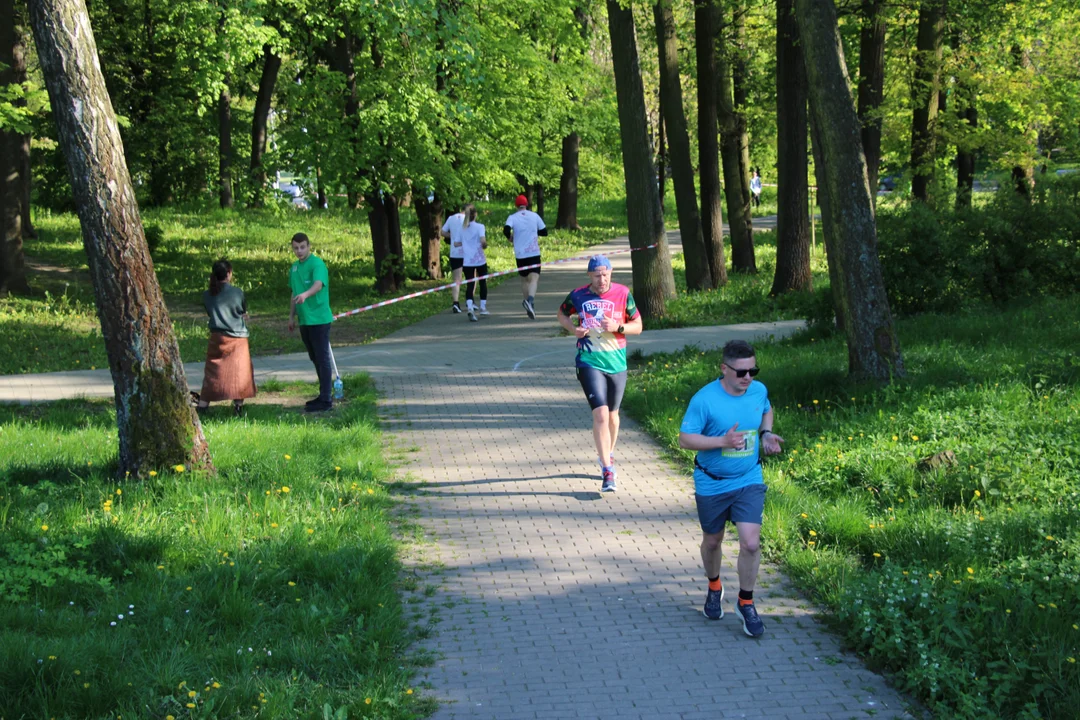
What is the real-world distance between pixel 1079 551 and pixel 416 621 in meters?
3.67

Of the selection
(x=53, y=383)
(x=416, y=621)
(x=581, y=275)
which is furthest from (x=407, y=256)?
(x=416, y=621)

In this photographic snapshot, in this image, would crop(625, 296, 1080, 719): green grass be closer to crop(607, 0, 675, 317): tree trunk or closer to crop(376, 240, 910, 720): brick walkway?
crop(376, 240, 910, 720): brick walkway

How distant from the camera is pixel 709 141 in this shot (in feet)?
65.9

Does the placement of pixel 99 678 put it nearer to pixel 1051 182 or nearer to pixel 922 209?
pixel 922 209

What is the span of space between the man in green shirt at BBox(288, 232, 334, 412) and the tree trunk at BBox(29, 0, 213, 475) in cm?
314

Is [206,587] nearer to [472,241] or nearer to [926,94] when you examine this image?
[472,241]

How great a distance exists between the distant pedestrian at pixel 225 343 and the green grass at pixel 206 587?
5.76 feet

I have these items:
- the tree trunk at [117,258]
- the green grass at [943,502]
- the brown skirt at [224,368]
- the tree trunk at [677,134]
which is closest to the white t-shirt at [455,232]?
the tree trunk at [677,134]

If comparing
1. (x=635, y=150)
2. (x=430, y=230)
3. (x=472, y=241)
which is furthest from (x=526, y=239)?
(x=430, y=230)

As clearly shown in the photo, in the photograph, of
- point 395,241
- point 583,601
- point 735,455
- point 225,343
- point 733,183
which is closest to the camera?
point 735,455

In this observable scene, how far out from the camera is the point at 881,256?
13.7 metres

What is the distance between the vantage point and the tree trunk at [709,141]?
19.5 meters

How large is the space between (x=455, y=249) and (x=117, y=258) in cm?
1065

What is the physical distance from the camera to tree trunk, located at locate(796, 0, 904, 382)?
9.71 meters
